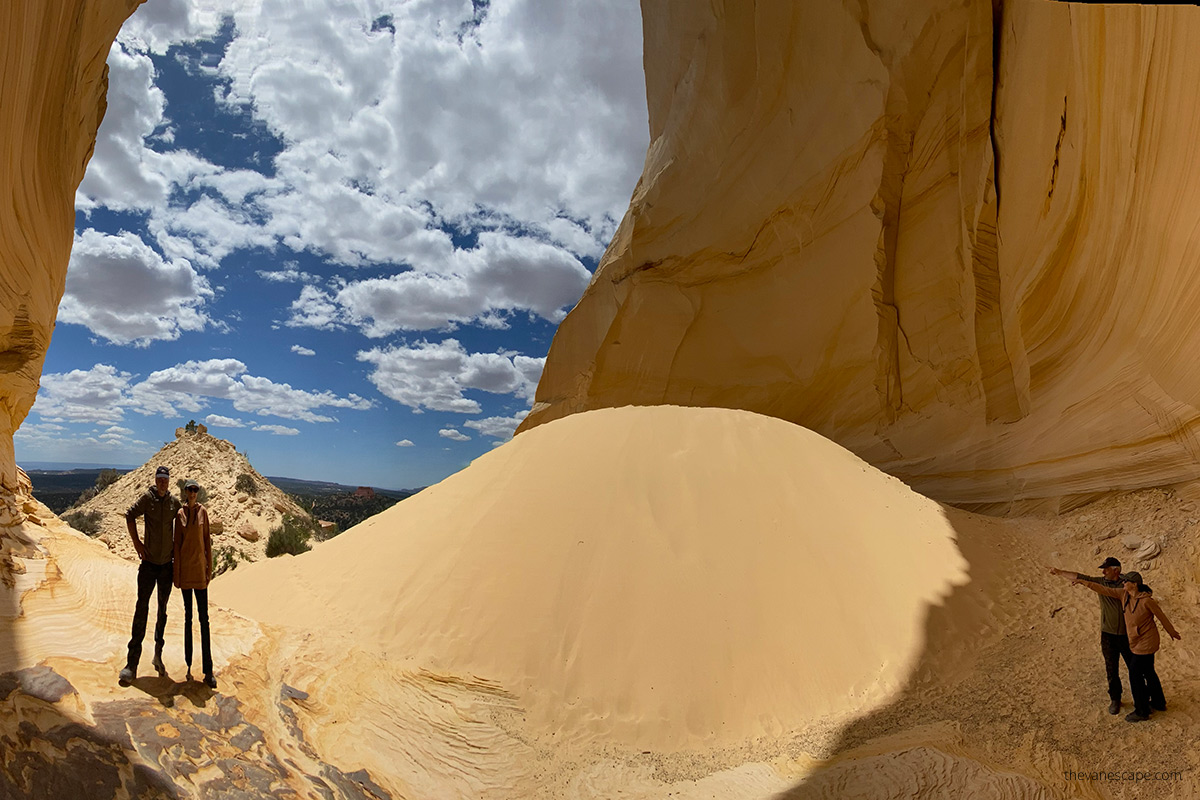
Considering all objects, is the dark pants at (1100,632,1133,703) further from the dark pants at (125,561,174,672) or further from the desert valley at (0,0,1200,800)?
the dark pants at (125,561,174,672)

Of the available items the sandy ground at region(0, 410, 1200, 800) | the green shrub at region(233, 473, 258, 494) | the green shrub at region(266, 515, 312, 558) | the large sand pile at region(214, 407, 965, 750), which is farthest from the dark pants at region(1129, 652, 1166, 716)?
the green shrub at region(233, 473, 258, 494)

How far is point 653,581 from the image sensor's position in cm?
628

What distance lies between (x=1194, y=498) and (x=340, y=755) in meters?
7.87

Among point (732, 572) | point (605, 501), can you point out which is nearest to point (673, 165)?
point (605, 501)

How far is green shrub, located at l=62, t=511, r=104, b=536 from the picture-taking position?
14680mm

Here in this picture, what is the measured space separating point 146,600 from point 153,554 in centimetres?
27

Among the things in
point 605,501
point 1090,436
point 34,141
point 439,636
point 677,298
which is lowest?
point 439,636

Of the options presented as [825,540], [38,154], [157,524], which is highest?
[38,154]

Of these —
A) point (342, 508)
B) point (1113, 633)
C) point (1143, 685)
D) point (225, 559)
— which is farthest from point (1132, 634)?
point (342, 508)

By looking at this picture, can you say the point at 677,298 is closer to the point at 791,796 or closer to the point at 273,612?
the point at 273,612

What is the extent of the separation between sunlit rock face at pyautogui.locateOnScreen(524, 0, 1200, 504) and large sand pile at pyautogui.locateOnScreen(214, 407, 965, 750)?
2.66m

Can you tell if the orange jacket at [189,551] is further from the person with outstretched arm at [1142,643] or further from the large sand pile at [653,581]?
the person with outstretched arm at [1142,643]

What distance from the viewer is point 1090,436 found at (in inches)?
295

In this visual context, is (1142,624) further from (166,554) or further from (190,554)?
(166,554)
